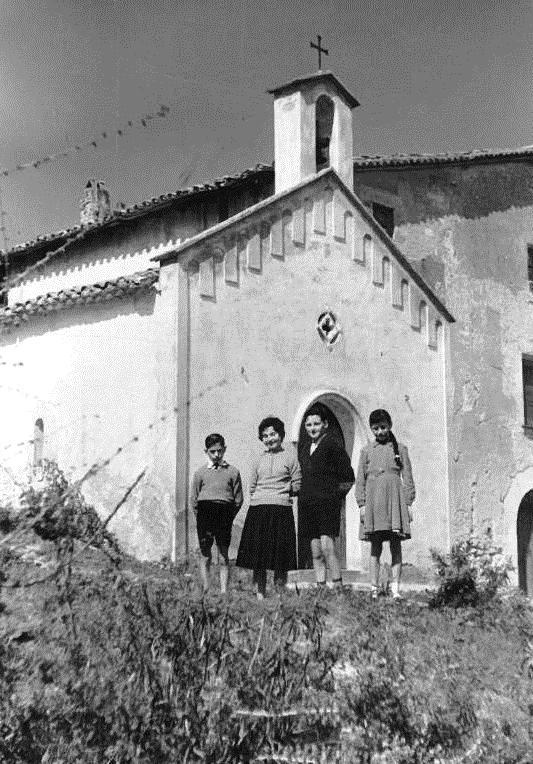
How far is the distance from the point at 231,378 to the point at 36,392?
2815mm

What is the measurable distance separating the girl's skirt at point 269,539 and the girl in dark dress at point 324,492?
30 cm

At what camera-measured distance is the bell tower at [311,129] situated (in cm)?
1441

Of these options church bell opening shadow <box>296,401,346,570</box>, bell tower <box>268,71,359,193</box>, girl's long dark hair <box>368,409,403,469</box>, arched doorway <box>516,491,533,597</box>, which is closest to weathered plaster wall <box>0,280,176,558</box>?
church bell opening shadow <box>296,401,346,570</box>

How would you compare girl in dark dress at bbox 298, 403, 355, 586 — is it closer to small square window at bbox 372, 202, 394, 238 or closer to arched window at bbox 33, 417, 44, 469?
arched window at bbox 33, 417, 44, 469

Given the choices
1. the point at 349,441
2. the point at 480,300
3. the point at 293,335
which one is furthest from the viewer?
the point at 480,300

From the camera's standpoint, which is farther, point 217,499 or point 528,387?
point 528,387

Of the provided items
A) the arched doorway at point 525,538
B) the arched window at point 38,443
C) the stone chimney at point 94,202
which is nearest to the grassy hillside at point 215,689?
the arched window at point 38,443

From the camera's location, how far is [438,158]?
1761 centimetres

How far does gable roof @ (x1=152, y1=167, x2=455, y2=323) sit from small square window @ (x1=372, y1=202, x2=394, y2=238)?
2165 mm

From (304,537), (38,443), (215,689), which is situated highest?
(38,443)

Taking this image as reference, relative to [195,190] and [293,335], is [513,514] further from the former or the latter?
[195,190]

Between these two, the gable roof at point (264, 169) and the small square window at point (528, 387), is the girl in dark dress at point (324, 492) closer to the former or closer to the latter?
the gable roof at point (264, 169)

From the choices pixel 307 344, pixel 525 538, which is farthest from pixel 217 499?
pixel 525 538

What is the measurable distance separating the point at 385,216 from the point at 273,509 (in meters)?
8.53
